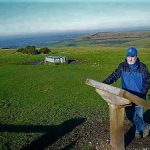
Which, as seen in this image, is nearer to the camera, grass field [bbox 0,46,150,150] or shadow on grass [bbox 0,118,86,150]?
shadow on grass [bbox 0,118,86,150]

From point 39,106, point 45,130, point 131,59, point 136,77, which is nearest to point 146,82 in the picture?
point 136,77

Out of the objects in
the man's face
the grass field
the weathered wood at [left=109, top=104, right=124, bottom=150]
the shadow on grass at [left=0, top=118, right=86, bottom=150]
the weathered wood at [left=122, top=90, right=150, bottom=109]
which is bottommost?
the grass field

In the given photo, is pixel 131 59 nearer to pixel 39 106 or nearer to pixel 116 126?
pixel 116 126

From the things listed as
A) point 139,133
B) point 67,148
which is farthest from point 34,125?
point 139,133

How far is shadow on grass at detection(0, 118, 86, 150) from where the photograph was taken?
434 inches

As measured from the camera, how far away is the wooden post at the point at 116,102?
8938mm

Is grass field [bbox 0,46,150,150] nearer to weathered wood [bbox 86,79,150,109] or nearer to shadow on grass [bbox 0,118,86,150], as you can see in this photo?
shadow on grass [bbox 0,118,86,150]

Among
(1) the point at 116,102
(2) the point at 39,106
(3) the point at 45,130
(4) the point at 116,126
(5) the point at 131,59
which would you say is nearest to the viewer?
(1) the point at 116,102

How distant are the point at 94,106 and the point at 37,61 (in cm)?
2822

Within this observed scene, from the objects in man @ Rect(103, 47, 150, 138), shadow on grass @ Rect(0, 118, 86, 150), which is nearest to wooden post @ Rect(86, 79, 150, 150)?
man @ Rect(103, 47, 150, 138)

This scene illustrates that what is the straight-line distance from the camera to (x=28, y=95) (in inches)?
772

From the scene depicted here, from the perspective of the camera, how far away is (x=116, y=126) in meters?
9.71

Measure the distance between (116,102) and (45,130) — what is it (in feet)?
12.5

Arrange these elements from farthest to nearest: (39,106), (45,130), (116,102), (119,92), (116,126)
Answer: (39,106) → (45,130) → (116,126) → (116,102) → (119,92)
